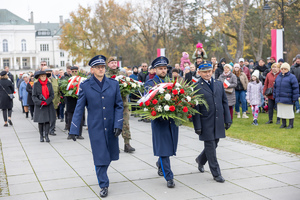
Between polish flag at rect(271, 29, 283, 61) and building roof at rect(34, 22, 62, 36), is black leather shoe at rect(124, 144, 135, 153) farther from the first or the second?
building roof at rect(34, 22, 62, 36)

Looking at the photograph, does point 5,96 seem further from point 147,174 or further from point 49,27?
point 49,27

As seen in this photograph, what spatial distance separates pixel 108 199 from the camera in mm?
6137

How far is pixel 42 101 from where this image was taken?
→ 11680 millimetres

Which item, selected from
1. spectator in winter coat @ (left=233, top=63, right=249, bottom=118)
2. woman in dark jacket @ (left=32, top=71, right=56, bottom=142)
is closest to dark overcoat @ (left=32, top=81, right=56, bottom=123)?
woman in dark jacket @ (left=32, top=71, right=56, bottom=142)

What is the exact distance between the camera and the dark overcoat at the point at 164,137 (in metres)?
6.75

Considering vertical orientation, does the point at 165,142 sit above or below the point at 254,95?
below

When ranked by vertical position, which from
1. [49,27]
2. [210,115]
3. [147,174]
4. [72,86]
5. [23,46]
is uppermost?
[49,27]

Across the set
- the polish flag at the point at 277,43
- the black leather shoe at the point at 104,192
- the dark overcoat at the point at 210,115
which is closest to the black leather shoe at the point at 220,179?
the dark overcoat at the point at 210,115

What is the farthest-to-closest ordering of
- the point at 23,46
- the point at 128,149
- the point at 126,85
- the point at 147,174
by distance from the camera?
the point at 23,46 < the point at 126,85 < the point at 128,149 < the point at 147,174

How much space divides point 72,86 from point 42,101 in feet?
3.39

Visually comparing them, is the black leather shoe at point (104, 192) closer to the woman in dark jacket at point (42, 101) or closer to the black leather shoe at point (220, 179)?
the black leather shoe at point (220, 179)

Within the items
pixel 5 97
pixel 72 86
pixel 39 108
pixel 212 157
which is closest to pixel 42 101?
pixel 39 108

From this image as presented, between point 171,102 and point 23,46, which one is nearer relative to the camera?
point 171,102

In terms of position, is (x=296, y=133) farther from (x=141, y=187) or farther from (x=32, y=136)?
(x=32, y=136)
